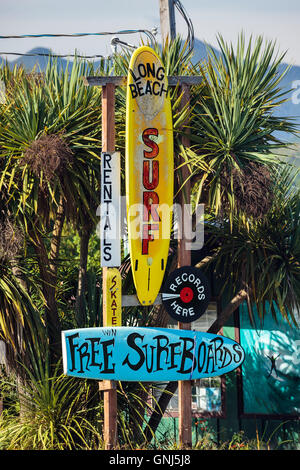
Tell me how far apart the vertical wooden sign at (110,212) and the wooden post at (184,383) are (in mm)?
968

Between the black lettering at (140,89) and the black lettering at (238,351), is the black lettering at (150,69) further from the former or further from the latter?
the black lettering at (238,351)

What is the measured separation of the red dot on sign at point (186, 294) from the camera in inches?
358

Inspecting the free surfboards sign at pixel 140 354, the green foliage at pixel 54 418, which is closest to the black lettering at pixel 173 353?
the free surfboards sign at pixel 140 354

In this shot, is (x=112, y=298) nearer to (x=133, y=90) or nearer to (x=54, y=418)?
(x=54, y=418)

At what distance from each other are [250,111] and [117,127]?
77.3 inches

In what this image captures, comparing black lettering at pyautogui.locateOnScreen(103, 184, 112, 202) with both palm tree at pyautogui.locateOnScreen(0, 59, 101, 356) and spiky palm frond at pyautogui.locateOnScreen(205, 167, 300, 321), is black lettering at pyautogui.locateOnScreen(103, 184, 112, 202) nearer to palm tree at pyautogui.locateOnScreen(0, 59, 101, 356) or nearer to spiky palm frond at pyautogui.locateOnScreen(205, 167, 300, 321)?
palm tree at pyautogui.locateOnScreen(0, 59, 101, 356)

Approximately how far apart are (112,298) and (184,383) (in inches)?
59.2

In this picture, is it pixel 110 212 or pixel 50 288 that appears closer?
pixel 110 212

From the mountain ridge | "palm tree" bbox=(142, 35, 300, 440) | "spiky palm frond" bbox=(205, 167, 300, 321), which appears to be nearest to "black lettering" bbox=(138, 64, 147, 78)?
"palm tree" bbox=(142, 35, 300, 440)

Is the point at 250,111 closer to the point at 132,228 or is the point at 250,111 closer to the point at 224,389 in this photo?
the point at 132,228

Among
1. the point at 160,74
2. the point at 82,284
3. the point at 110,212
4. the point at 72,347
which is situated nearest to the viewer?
the point at 72,347

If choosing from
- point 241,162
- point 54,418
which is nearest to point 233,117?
point 241,162

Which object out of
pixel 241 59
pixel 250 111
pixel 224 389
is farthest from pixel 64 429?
pixel 241 59

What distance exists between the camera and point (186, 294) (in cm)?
912
